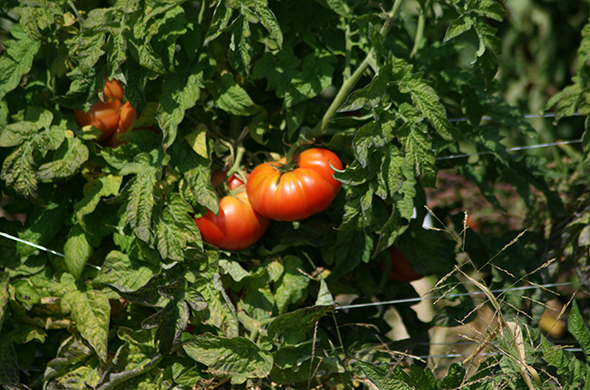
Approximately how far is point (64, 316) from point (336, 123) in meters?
0.83

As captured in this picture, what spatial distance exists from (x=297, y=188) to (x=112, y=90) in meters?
0.55

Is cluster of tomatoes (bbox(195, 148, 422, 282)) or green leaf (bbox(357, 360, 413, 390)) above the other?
cluster of tomatoes (bbox(195, 148, 422, 282))

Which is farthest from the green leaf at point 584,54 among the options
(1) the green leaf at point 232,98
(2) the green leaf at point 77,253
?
(2) the green leaf at point 77,253

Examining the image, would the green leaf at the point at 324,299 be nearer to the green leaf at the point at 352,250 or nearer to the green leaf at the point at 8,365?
the green leaf at the point at 352,250

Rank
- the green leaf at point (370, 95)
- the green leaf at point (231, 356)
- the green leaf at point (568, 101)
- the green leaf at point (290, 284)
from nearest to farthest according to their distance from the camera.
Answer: the green leaf at point (370, 95) → the green leaf at point (231, 356) → the green leaf at point (290, 284) → the green leaf at point (568, 101)

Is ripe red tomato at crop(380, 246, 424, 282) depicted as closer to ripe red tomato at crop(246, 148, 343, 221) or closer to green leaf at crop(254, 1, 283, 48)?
ripe red tomato at crop(246, 148, 343, 221)

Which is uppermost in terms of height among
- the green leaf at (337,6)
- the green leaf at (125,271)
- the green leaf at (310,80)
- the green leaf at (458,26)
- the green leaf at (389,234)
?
the green leaf at (337,6)

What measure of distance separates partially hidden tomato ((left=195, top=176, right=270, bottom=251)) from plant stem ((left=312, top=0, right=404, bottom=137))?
25cm

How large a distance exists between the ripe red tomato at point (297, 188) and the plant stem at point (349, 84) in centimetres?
6

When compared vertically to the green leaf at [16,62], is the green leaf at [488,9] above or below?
above

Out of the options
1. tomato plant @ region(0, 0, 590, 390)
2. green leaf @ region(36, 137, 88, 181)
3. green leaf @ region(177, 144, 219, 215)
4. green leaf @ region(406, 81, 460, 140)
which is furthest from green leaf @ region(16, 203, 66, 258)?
green leaf @ region(406, 81, 460, 140)

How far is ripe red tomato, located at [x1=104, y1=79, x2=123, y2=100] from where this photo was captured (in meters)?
A: 1.31

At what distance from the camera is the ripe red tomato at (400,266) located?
1.43m

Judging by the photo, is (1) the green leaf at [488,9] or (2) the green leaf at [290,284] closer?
(1) the green leaf at [488,9]
